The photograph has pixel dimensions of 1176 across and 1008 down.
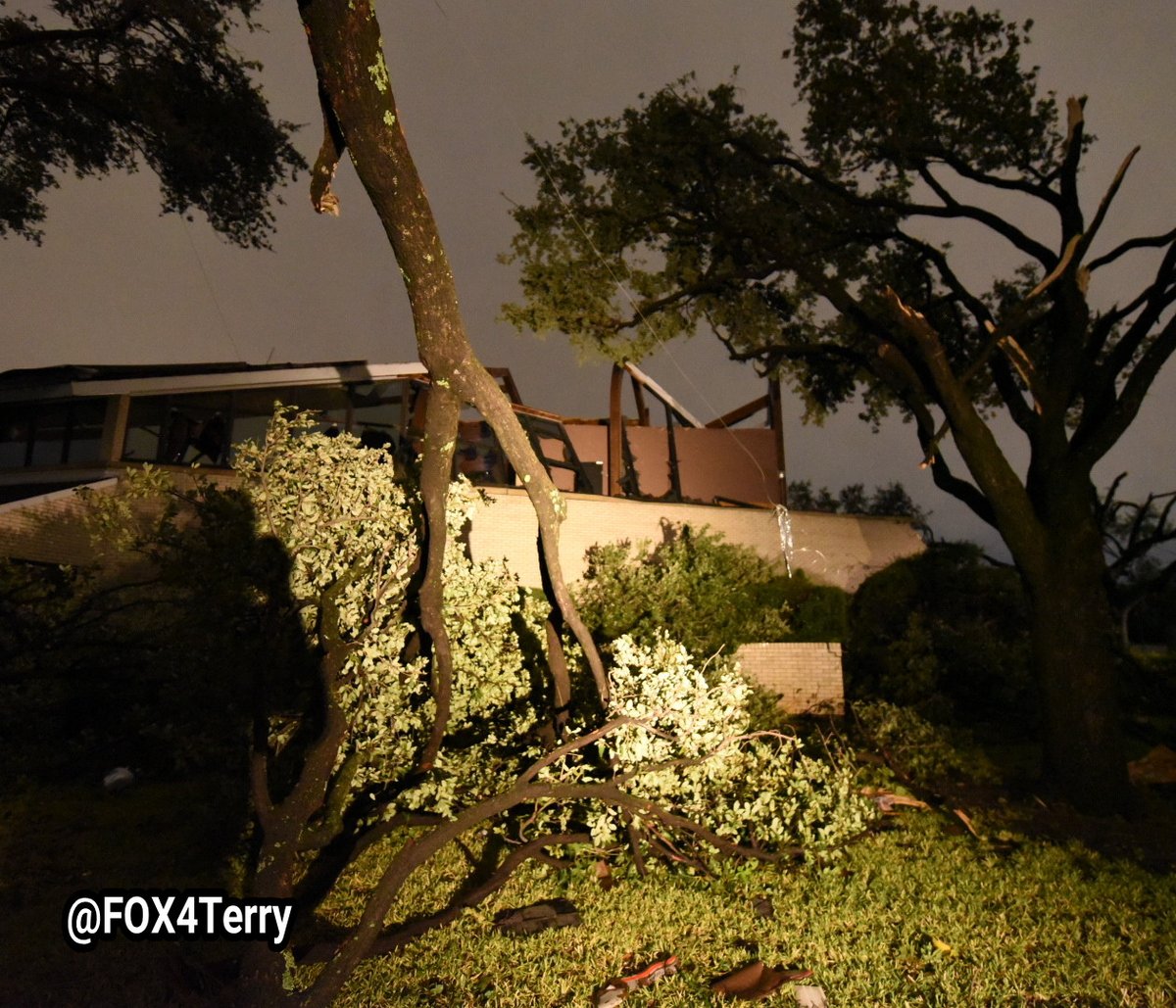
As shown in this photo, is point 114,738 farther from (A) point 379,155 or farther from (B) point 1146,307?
(B) point 1146,307

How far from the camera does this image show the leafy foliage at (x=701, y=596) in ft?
36.6

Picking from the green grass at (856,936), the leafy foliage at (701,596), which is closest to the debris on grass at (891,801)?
the green grass at (856,936)

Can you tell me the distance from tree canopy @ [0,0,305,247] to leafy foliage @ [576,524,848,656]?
892cm

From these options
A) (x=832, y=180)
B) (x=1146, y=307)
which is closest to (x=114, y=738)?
(x=832, y=180)

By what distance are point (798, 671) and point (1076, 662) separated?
390cm

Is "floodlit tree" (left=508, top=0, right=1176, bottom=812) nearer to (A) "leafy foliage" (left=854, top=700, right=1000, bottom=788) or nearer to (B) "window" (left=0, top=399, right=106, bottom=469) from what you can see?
(A) "leafy foliage" (left=854, top=700, right=1000, bottom=788)

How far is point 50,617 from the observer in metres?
7.64

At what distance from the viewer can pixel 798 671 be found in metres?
11.1

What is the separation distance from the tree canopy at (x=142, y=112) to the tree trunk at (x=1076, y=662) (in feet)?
43.1

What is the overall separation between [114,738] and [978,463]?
32.3ft

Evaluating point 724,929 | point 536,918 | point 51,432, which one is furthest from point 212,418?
point 724,929

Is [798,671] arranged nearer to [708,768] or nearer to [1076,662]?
[1076,662]

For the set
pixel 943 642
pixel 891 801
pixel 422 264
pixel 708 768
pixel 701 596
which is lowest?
pixel 891 801

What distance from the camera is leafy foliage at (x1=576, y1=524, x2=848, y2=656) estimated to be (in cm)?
1116
